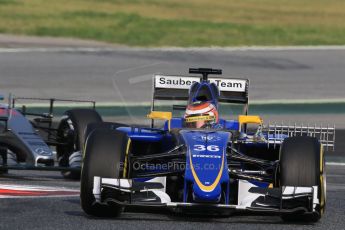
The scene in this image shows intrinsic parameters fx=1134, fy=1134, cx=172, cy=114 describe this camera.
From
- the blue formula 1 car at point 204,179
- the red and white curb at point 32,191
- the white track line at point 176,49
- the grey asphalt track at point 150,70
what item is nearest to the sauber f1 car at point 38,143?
the red and white curb at point 32,191

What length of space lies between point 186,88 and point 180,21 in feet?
66.1

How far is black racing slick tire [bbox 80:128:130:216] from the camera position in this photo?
380 inches

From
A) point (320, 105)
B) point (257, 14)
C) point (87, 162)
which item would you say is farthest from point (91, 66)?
point (87, 162)

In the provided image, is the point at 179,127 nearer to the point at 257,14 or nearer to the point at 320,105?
the point at 320,105

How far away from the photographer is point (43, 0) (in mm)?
36375

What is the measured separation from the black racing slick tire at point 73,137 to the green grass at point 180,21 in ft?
47.3

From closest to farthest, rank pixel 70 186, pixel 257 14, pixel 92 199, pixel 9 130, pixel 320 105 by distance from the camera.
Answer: pixel 92 199
pixel 70 186
pixel 9 130
pixel 320 105
pixel 257 14

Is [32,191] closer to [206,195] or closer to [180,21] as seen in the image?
[206,195]

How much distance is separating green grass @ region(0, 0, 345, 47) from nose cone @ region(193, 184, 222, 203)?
1952 centimetres

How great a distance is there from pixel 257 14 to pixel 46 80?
13.1m

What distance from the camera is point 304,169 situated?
973 cm

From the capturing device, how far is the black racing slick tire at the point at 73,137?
13.6 metres

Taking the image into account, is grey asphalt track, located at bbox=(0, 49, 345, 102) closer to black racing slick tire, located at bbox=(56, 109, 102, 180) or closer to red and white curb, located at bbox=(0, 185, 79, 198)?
black racing slick tire, located at bbox=(56, 109, 102, 180)

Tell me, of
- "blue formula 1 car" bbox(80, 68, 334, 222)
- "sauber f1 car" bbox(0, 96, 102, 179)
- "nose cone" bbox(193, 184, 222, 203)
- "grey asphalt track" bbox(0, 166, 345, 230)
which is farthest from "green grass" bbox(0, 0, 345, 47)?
"nose cone" bbox(193, 184, 222, 203)
